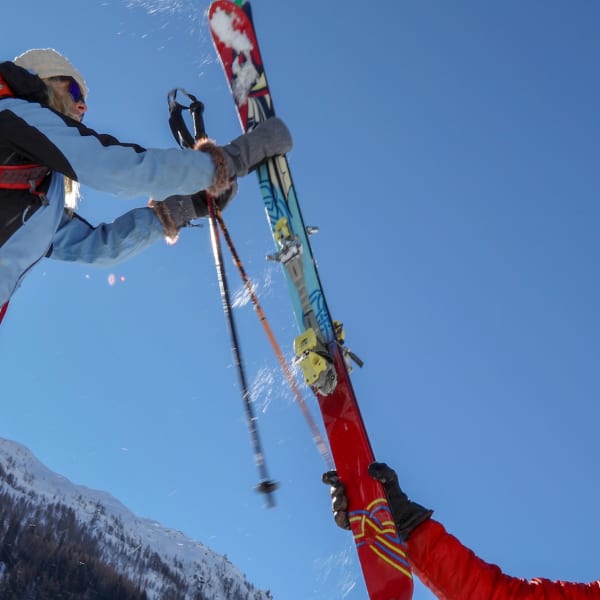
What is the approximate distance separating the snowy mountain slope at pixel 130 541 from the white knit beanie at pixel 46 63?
41.3 meters

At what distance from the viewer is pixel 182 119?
3.78m

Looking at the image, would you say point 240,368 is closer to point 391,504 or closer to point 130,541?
point 391,504

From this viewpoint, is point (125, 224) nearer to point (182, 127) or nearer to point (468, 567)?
point (182, 127)

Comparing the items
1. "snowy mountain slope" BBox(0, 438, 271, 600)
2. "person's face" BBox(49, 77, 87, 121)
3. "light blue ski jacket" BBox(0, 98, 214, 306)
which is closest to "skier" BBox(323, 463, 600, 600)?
"light blue ski jacket" BBox(0, 98, 214, 306)

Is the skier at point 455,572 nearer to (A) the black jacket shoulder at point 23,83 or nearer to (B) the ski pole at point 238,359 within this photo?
(B) the ski pole at point 238,359

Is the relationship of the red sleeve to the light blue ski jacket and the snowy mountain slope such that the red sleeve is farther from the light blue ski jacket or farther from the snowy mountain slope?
the snowy mountain slope

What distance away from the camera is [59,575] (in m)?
37.6

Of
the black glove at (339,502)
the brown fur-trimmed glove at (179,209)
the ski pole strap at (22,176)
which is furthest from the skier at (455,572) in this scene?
the ski pole strap at (22,176)

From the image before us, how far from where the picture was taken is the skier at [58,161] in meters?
2.05

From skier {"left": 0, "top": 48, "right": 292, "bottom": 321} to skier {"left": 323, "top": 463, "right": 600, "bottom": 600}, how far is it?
5.84 ft

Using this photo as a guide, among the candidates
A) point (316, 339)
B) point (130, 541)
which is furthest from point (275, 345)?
point (130, 541)

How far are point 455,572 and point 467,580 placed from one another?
6 cm

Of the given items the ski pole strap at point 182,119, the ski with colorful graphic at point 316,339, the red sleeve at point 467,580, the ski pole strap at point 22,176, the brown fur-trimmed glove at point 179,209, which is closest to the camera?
the ski pole strap at point 22,176

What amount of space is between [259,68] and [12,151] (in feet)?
9.68
